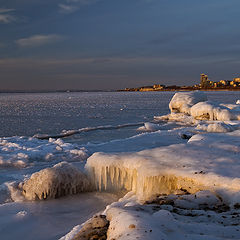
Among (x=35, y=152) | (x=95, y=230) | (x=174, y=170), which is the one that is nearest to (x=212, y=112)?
(x=35, y=152)

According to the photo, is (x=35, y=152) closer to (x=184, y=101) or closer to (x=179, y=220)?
(x=179, y=220)

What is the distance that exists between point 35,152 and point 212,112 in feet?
49.4

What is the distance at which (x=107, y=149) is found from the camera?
12.1 metres

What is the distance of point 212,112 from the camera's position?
72.3 feet

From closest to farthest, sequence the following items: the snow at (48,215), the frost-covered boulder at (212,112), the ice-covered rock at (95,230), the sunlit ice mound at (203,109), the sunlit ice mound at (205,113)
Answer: the ice-covered rock at (95,230)
the snow at (48,215)
the sunlit ice mound at (205,113)
the frost-covered boulder at (212,112)
the sunlit ice mound at (203,109)

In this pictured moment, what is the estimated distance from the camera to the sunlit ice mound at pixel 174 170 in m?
5.45

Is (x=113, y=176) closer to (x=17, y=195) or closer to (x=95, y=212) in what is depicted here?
(x=95, y=212)

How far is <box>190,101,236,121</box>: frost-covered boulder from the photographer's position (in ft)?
68.0

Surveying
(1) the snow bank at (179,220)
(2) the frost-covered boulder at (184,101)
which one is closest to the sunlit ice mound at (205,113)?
(2) the frost-covered boulder at (184,101)

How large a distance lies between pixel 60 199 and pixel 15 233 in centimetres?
175

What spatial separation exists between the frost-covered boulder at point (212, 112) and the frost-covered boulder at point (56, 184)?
15.8 m

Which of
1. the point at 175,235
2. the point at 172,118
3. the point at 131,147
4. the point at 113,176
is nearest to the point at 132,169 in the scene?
the point at 113,176

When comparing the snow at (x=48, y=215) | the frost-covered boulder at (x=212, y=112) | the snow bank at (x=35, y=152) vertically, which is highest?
the frost-covered boulder at (x=212, y=112)

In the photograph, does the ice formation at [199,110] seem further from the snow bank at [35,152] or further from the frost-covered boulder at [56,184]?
the frost-covered boulder at [56,184]
